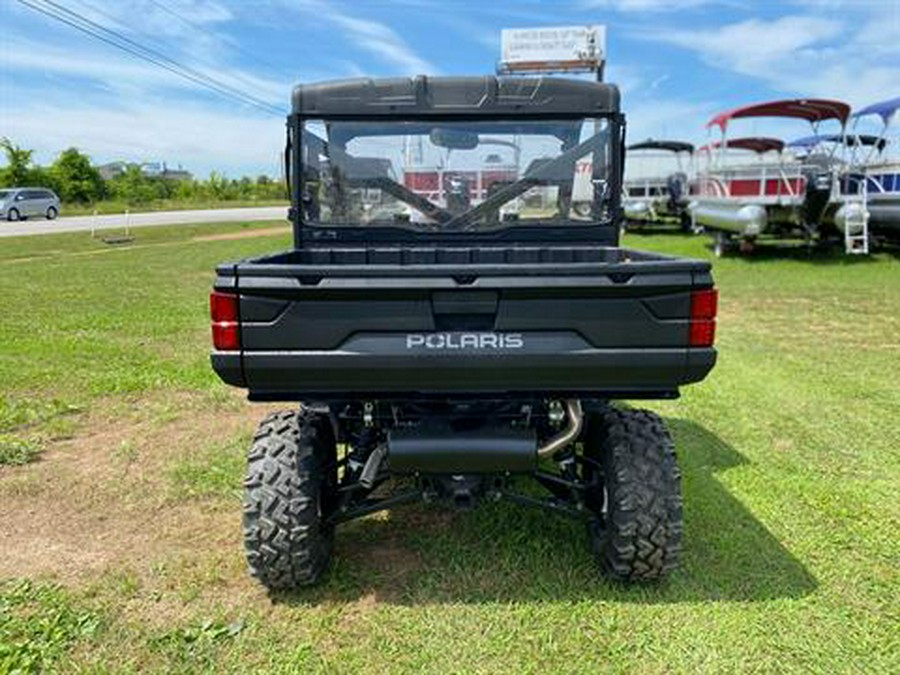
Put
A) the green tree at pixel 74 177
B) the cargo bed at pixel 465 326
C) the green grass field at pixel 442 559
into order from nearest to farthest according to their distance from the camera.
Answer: the cargo bed at pixel 465 326, the green grass field at pixel 442 559, the green tree at pixel 74 177

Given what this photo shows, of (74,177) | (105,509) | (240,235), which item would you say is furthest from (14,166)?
(105,509)

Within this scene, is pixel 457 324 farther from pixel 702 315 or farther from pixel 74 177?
pixel 74 177

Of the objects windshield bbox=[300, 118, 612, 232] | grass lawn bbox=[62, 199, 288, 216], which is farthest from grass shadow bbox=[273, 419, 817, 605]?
grass lawn bbox=[62, 199, 288, 216]

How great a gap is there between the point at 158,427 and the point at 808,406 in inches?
191

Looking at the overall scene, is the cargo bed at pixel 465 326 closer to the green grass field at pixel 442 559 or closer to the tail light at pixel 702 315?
the tail light at pixel 702 315

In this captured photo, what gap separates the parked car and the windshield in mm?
35181

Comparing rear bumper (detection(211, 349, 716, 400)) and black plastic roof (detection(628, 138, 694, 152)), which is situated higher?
black plastic roof (detection(628, 138, 694, 152))

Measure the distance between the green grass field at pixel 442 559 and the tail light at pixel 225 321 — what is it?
113 cm

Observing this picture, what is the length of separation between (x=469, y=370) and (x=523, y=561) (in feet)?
3.71

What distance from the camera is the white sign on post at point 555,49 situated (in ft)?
130

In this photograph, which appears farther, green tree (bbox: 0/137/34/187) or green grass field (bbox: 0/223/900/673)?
green tree (bbox: 0/137/34/187)

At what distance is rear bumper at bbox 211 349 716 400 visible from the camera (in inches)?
99.0

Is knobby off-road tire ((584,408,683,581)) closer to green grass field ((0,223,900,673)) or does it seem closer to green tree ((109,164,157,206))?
green grass field ((0,223,900,673))

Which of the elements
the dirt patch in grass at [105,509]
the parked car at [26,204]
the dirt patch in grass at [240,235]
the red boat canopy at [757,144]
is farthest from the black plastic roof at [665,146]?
the parked car at [26,204]
